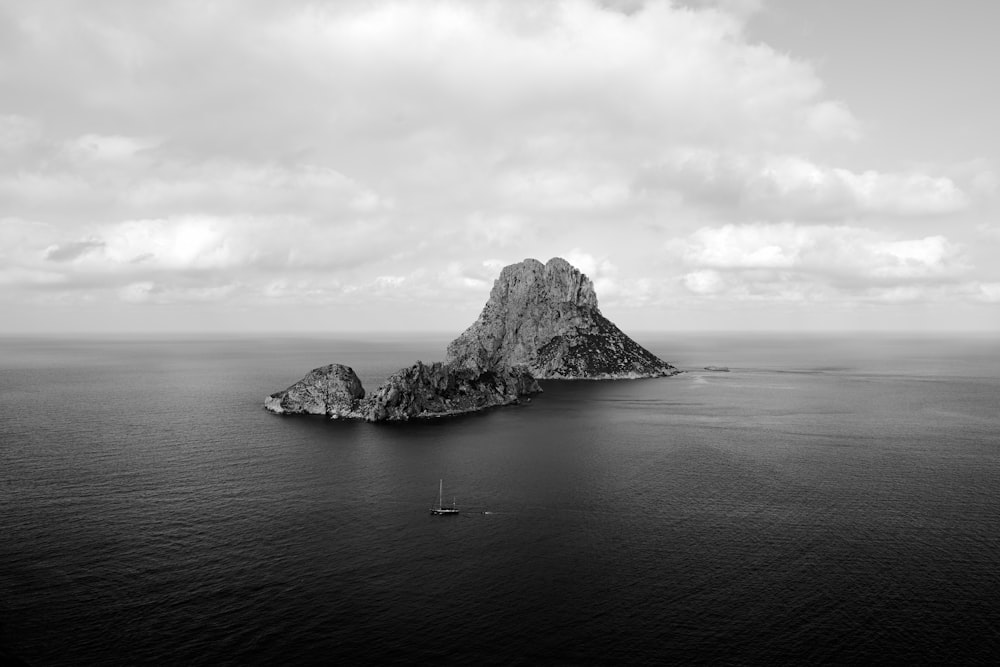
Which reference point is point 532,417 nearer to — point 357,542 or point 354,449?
point 354,449

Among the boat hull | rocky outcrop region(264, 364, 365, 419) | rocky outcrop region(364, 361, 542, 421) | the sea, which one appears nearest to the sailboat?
the boat hull

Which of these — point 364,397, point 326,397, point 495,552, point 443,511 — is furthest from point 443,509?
point 326,397

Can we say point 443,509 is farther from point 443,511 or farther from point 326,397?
point 326,397

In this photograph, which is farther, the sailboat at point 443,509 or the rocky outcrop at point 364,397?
the rocky outcrop at point 364,397

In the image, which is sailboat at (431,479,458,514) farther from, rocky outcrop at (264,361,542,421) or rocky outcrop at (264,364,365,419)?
rocky outcrop at (264,364,365,419)

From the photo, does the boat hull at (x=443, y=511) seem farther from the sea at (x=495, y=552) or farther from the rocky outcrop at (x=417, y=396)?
the rocky outcrop at (x=417, y=396)

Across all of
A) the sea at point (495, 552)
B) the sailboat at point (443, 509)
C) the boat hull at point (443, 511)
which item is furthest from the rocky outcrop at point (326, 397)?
the boat hull at point (443, 511)

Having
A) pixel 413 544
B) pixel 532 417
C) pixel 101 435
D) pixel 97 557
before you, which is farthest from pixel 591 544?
pixel 101 435

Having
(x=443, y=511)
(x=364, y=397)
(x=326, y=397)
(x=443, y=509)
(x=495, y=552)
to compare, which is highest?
(x=326, y=397)
